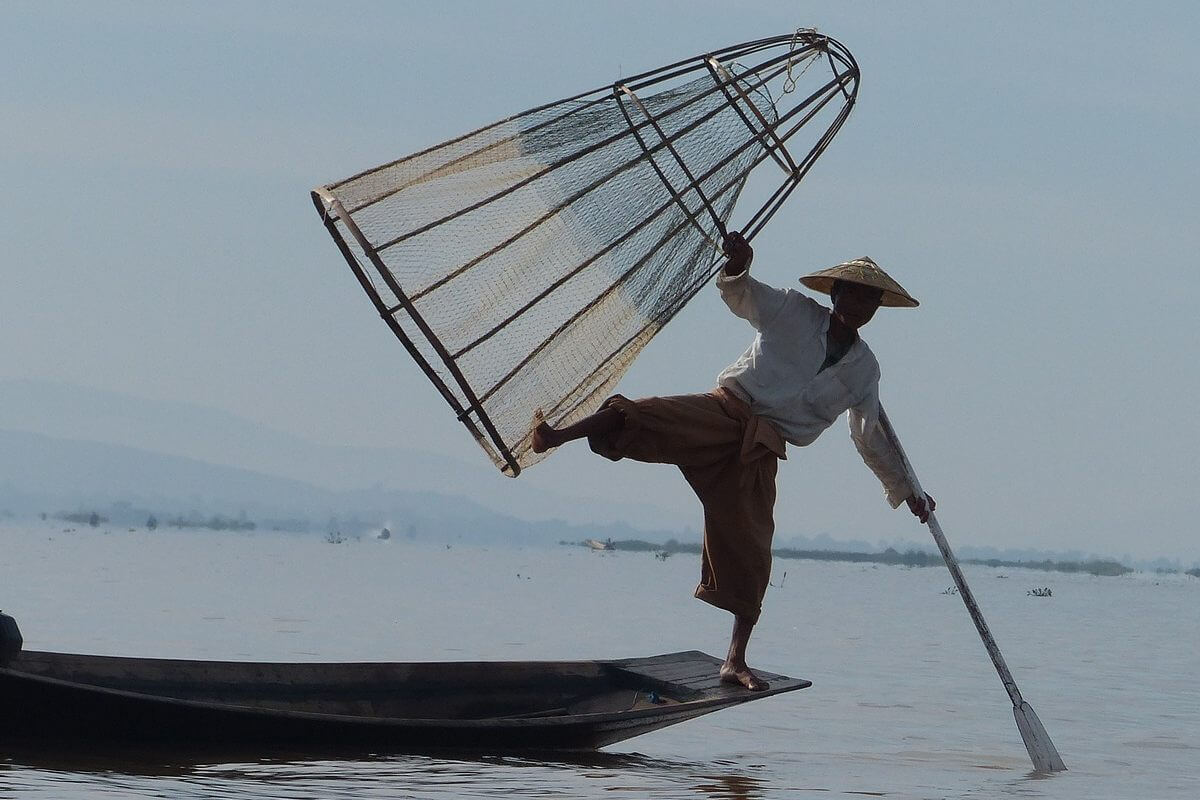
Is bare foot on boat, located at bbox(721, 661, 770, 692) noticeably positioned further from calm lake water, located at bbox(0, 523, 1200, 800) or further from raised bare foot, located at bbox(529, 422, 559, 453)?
raised bare foot, located at bbox(529, 422, 559, 453)

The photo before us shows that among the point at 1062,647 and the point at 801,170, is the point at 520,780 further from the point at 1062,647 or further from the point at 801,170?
the point at 1062,647

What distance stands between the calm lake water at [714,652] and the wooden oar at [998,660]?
0.15m

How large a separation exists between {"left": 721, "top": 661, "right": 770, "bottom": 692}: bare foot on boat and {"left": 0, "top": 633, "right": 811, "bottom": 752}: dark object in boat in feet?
0.18

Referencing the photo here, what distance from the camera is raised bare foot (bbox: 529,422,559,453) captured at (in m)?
6.39

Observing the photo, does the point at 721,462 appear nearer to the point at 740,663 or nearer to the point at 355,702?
the point at 740,663

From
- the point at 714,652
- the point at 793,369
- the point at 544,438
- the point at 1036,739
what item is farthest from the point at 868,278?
the point at 714,652

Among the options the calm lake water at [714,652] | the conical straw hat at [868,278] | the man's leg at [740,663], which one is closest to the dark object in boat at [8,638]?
the calm lake water at [714,652]

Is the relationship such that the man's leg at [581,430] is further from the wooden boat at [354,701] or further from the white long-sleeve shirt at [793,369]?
the wooden boat at [354,701]

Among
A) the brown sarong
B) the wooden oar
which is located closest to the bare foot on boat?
the brown sarong

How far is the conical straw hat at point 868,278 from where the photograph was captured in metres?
6.62

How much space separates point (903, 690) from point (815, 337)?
21.2 ft

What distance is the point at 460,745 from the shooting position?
264 inches

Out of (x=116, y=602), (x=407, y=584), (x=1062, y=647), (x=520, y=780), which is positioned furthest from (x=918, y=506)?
(x=407, y=584)

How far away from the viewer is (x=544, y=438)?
6402 millimetres
